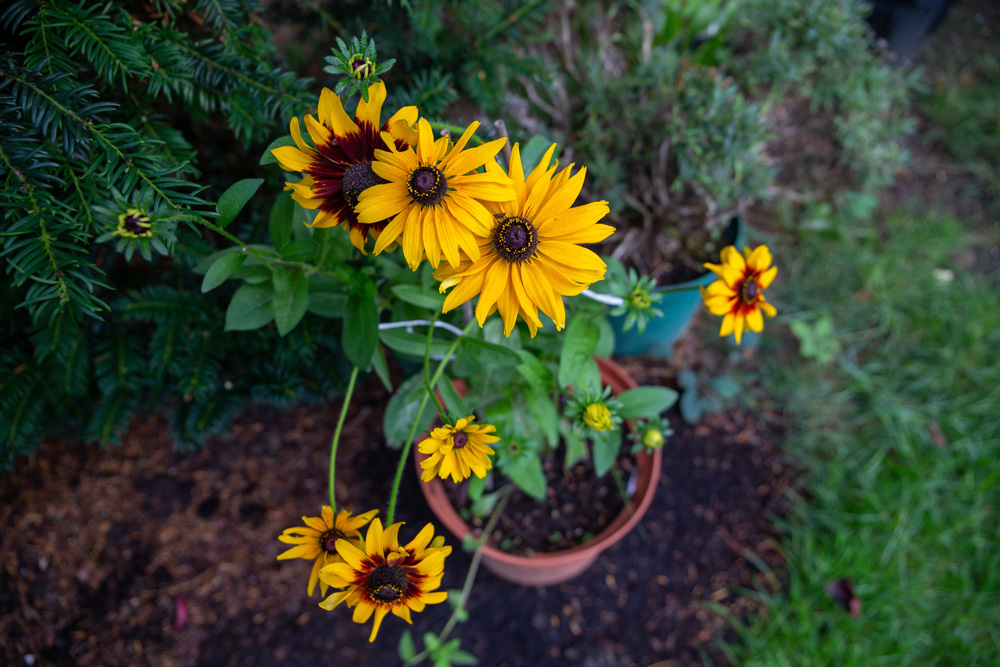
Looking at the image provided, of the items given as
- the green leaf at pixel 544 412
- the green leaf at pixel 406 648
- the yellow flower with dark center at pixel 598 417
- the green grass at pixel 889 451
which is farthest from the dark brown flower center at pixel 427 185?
the green grass at pixel 889 451

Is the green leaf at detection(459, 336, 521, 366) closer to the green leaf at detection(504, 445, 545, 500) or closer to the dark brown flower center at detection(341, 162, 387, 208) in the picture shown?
the green leaf at detection(504, 445, 545, 500)

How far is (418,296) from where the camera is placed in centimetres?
118

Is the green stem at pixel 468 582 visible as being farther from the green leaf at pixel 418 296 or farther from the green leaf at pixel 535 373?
the green leaf at pixel 418 296

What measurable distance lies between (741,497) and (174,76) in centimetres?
205

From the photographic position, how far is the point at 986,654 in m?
1.91

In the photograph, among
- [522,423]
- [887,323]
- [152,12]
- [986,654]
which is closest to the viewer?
[152,12]

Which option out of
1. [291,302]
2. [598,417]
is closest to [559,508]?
[598,417]

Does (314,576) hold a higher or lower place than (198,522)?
lower

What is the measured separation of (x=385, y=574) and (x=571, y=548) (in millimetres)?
906

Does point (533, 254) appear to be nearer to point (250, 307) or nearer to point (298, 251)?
point (298, 251)

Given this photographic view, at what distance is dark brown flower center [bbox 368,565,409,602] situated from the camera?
0.87 metres

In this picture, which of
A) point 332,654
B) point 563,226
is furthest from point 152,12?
point 332,654

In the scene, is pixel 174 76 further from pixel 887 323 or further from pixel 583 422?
pixel 887 323

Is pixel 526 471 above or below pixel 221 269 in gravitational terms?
below
